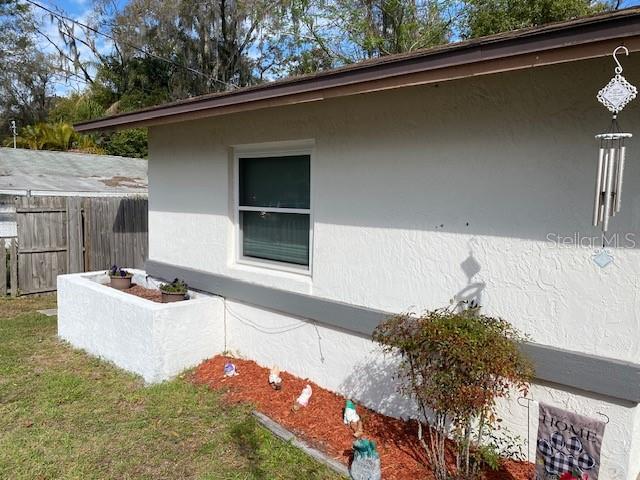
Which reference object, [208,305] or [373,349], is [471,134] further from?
[208,305]

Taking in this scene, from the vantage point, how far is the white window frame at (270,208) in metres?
4.89

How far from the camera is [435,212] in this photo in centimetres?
383

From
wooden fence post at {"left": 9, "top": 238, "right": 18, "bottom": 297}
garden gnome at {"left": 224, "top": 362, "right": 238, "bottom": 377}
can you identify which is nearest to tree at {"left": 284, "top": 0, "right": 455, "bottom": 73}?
wooden fence post at {"left": 9, "top": 238, "right": 18, "bottom": 297}

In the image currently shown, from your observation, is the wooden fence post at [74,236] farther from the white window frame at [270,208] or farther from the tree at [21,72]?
the tree at [21,72]

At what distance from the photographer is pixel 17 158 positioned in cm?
1423

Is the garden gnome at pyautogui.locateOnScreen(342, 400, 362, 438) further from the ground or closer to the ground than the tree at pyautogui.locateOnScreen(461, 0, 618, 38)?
closer to the ground

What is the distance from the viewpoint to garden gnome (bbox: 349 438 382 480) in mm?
3236

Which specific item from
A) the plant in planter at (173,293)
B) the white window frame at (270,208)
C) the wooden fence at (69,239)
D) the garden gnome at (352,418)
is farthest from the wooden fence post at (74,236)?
the garden gnome at (352,418)

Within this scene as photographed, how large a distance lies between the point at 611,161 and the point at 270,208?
3.52 meters

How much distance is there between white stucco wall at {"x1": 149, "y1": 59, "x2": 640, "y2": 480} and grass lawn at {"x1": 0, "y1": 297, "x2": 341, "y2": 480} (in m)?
1.02

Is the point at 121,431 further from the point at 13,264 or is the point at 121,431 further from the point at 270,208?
the point at 13,264

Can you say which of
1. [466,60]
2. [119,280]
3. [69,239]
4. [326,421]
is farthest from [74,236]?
[466,60]

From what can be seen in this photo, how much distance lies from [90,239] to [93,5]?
28.3m

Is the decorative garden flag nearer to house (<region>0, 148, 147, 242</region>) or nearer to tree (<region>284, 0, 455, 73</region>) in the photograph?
house (<region>0, 148, 147, 242</region>)
